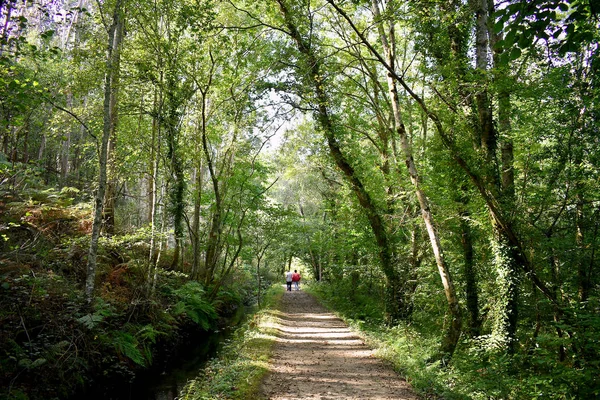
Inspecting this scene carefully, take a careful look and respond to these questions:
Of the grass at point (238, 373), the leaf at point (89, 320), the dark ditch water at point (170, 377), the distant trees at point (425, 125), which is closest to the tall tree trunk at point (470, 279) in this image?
the distant trees at point (425, 125)

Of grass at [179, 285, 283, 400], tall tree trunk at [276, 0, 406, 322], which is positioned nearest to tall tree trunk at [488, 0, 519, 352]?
tall tree trunk at [276, 0, 406, 322]

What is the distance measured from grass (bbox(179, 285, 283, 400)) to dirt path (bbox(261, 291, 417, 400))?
25 cm

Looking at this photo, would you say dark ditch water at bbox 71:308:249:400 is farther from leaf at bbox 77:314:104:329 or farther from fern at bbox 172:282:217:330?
leaf at bbox 77:314:104:329

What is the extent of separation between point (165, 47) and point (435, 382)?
37.5ft

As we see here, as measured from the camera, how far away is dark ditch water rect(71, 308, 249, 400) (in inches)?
317

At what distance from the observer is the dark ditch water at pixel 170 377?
8062 mm

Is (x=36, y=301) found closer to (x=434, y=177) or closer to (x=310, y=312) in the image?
(x=434, y=177)

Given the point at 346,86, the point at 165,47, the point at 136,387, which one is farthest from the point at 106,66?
the point at 346,86

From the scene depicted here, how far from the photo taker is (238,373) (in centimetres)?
718

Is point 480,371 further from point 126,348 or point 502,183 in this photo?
point 126,348

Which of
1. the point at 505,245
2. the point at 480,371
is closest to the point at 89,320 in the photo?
the point at 480,371

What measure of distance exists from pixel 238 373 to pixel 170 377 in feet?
11.2

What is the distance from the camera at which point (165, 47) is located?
11500 millimetres

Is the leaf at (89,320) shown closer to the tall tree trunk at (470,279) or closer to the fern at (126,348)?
the fern at (126,348)
